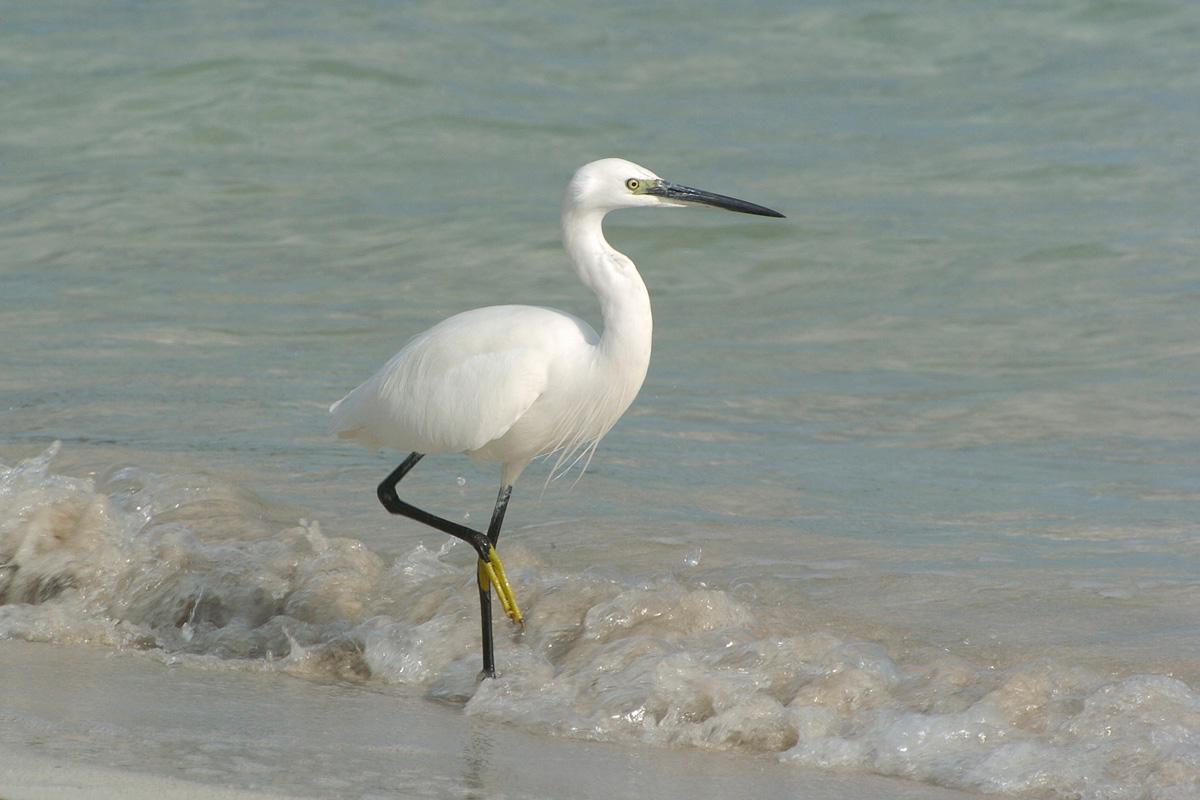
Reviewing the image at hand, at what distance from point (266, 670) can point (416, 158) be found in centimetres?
805

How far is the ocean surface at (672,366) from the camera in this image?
355 cm

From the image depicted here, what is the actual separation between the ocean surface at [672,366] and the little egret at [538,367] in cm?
52

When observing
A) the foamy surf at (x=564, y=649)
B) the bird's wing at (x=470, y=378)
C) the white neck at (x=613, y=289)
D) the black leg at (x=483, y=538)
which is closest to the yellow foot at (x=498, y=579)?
the black leg at (x=483, y=538)

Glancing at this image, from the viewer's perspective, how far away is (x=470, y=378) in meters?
3.72

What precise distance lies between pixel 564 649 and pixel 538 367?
2.55ft

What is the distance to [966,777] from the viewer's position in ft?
9.66

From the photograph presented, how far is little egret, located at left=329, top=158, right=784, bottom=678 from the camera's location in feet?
11.9

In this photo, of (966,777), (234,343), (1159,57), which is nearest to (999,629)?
(966,777)

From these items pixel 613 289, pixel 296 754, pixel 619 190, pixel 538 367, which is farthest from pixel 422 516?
pixel 296 754

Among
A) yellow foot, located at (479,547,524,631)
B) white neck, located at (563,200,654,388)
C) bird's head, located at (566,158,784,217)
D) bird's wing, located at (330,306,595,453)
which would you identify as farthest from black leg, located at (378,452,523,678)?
bird's head, located at (566,158,784,217)

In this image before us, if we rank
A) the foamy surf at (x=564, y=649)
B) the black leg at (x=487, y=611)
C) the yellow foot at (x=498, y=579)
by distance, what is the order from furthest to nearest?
the yellow foot at (x=498, y=579) → the black leg at (x=487, y=611) → the foamy surf at (x=564, y=649)

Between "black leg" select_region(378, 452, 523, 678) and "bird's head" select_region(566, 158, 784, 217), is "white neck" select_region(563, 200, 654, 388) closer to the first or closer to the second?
"bird's head" select_region(566, 158, 784, 217)

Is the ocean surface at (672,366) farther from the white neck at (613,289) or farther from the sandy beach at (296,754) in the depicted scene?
the white neck at (613,289)

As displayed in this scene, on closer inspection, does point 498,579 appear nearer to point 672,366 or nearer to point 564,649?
point 564,649
